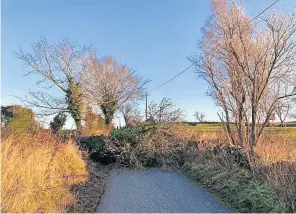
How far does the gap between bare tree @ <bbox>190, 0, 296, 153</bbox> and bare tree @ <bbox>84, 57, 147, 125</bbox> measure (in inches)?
570

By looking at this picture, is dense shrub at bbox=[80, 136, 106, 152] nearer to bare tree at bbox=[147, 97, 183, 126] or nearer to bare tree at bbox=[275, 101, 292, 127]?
bare tree at bbox=[147, 97, 183, 126]

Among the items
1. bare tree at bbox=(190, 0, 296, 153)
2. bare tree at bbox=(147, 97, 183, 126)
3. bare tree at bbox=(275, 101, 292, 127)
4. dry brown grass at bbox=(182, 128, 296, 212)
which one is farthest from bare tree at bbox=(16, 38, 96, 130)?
dry brown grass at bbox=(182, 128, 296, 212)

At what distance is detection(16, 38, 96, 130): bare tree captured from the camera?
960 inches

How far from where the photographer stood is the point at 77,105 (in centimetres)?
2397

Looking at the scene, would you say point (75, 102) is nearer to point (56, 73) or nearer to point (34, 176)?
point (56, 73)

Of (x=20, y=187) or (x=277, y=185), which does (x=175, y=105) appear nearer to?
(x=277, y=185)

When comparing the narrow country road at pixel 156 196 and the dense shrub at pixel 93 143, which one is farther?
the dense shrub at pixel 93 143

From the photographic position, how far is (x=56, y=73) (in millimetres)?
24891

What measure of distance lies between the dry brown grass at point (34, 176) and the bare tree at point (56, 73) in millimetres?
16841

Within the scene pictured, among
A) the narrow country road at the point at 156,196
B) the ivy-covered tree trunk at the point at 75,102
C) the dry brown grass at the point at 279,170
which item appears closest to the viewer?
the dry brown grass at the point at 279,170

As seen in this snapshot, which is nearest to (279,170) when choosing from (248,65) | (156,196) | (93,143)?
(156,196)

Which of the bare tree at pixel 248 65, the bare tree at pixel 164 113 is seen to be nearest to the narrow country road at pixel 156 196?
the bare tree at pixel 164 113

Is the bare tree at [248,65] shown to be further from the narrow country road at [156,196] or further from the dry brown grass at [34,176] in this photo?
the dry brown grass at [34,176]

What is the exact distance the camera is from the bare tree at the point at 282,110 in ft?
39.8
